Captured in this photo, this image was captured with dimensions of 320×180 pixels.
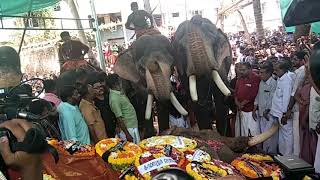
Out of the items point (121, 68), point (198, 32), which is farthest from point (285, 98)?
point (121, 68)

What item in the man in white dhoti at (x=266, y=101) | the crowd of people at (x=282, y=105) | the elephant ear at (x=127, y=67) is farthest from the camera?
the man in white dhoti at (x=266, y=101)

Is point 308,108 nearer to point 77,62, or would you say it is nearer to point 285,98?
point 285,98

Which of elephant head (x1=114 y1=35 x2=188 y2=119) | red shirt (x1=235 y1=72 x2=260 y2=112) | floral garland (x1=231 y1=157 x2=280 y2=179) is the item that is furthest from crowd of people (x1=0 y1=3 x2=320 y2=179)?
floral garland (x1=231 y1=157 x2=280 y2=179)

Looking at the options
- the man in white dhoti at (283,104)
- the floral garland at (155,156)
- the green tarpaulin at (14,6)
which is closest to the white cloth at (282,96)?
the man in white dhoti at (283,104)

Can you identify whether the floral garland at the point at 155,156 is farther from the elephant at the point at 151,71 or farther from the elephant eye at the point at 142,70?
the elephant eye at the point at 142,70

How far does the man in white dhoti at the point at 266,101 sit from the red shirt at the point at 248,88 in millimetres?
73

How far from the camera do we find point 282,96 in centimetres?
605

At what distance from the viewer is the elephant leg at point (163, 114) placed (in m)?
5.38

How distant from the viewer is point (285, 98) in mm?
5996

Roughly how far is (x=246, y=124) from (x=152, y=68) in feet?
7.75

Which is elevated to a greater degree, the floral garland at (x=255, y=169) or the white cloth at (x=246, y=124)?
the floral garland at (x=255, y=169)

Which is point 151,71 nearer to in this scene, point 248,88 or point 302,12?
point 248,88

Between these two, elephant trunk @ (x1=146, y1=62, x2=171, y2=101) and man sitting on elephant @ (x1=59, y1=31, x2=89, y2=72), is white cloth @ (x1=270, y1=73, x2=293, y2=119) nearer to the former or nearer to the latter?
elephant trunk @ (x1=146, y1=62, x2=171, y2=101)

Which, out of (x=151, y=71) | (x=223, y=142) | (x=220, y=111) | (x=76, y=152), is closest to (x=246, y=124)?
(x=220, y=111)
